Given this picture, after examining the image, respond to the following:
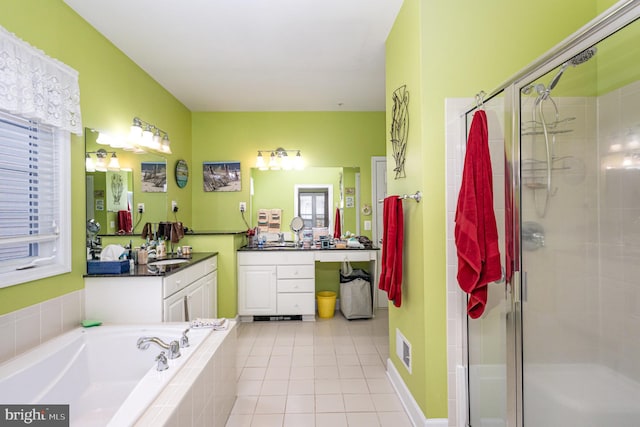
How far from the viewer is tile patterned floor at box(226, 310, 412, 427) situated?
2045mm

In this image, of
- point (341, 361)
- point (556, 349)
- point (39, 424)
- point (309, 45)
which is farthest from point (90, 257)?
point (556, 349)

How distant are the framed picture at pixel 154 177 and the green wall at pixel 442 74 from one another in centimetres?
249

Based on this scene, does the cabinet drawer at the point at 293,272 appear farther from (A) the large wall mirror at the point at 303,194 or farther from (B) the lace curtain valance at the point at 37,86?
(B) the lace curtain valance at the point at 37,86

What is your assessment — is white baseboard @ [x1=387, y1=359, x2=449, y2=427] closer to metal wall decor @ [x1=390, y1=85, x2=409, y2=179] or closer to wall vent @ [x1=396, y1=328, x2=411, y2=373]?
wall vent @ [x1=396, y1=328, x2=411, y2=373]

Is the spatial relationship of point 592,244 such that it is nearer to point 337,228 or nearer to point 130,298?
point 130,298

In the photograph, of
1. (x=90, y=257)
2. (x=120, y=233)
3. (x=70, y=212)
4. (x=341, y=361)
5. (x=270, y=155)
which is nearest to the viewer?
(x=70, y=212)

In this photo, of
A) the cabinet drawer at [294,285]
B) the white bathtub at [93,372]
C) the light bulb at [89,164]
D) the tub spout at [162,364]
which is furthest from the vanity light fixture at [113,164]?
the cabinet drawer at [294,285]

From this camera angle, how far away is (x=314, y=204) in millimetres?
4293

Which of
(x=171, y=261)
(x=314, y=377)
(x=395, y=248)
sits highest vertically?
(x=395, y=248)

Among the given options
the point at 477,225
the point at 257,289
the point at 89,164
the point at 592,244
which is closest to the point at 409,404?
the point at 477,225

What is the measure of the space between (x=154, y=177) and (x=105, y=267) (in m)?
1.23

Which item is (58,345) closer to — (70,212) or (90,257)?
(90,257)

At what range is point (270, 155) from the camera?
4.27 m

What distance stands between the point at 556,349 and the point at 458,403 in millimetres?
629
